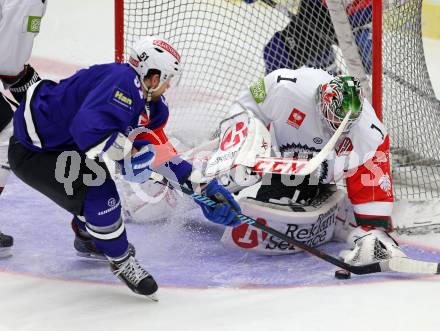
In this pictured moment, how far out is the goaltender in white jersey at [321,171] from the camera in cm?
305

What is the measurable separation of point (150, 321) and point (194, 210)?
108 cm

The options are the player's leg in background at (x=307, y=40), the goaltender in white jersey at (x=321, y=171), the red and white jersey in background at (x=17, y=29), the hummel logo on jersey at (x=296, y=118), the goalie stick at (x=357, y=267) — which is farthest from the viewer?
the player's leg in background at (x=307, y=40)

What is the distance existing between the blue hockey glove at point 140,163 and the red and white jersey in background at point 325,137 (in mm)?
545

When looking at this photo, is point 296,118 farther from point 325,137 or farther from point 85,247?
point 85,247

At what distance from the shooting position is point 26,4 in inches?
124

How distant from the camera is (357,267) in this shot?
299cm

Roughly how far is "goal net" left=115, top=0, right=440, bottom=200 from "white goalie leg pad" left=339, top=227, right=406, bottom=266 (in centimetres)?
53

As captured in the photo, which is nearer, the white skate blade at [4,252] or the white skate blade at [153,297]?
the white skate blade at [153,297]

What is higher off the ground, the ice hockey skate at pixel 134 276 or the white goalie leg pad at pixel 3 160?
the white goalie leg pad at pixel 3 160

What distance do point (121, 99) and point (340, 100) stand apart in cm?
74

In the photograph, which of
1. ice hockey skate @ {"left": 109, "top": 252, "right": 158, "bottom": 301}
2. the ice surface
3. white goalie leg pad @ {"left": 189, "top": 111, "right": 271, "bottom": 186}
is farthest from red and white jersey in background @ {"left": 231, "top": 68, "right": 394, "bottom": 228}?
ice hockey skate @ {"left": 109, "top": 252, "right": 158, "bottom": 301}

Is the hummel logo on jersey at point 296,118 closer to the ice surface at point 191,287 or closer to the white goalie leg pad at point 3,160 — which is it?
the ice surface at point 191,287

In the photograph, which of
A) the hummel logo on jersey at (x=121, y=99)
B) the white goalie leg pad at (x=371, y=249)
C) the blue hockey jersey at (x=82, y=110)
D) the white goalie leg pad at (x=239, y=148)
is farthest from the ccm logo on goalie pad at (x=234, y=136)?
the hummel logo on jersey at (x=121, y=99)

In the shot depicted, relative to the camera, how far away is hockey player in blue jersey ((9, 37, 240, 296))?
106 inches
